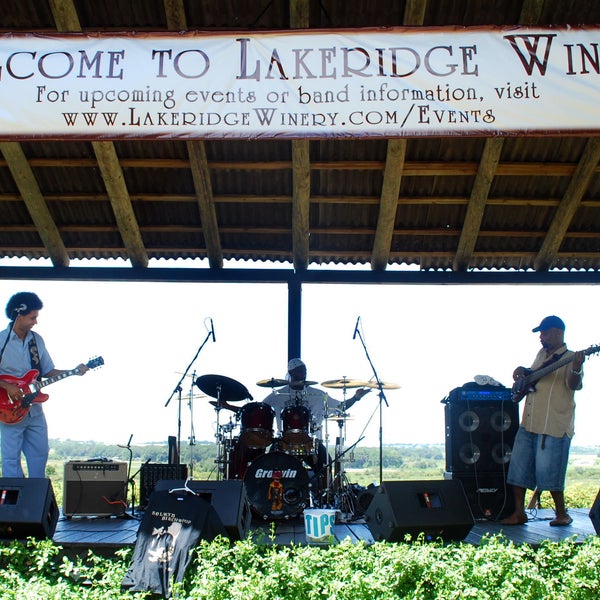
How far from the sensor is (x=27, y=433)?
17.6 ft

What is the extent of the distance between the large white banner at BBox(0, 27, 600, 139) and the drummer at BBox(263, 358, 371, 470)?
12.1ft

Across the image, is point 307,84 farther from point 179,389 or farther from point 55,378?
point 179,389

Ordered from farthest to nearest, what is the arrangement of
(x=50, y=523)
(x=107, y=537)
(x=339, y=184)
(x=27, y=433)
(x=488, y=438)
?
(x=339, y=184) < (x=488, y=438) < (x=27, y=433) < (x=107, y=537) < (x=50, y=523)

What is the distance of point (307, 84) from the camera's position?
146 inches

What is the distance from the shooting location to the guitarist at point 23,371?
17.3 ft

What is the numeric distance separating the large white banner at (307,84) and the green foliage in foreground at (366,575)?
2307 mm

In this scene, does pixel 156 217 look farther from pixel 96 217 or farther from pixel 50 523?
pixel 50 523

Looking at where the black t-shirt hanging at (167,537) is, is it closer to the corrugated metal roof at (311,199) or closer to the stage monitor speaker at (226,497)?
the stage monitor speaker at (226,497)

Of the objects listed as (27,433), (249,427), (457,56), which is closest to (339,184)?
(249,427)

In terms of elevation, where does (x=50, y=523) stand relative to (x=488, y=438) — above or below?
below

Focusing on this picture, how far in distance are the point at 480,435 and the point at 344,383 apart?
1493mm

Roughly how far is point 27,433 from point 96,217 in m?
2.72

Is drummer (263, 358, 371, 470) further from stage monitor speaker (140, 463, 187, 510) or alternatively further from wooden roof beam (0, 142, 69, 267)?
wooden roof beam (0, 142, 69, 267)

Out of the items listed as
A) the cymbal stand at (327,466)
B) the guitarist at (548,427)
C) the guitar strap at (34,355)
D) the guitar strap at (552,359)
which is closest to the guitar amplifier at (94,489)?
the guitar strap at (34,355)
